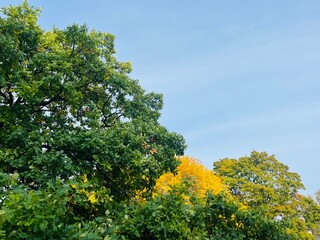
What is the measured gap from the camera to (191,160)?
3356 centimetres

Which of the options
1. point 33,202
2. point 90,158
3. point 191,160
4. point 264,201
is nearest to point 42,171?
point 90,158

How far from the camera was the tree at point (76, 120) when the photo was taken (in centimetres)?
934

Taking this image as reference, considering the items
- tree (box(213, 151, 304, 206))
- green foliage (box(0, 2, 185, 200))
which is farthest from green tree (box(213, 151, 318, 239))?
green foliage (box(0, 2, 185, 200))

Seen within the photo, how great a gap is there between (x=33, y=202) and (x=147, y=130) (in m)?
8.39

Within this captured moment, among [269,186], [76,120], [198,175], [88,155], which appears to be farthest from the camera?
[269,186]

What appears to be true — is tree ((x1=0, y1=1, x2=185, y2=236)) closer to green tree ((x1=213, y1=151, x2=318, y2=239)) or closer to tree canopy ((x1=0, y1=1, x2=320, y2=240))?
tree canopy ((x1=0, y1=1, x2=320, y2=240))

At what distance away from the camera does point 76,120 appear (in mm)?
13195

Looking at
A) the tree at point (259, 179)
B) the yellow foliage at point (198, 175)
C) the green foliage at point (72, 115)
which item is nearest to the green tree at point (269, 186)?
the tree at point (259, 179)

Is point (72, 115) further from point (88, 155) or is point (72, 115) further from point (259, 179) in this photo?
point (259, 179)

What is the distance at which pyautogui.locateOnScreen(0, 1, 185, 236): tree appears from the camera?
934 cm

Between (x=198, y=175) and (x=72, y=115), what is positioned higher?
(x=198, y=175)

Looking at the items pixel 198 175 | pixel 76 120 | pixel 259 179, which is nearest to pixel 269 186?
pixel 259 179

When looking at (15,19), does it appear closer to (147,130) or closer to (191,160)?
(147,130)

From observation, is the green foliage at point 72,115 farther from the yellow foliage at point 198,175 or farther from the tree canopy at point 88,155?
the yellow foliage at point 198,175
